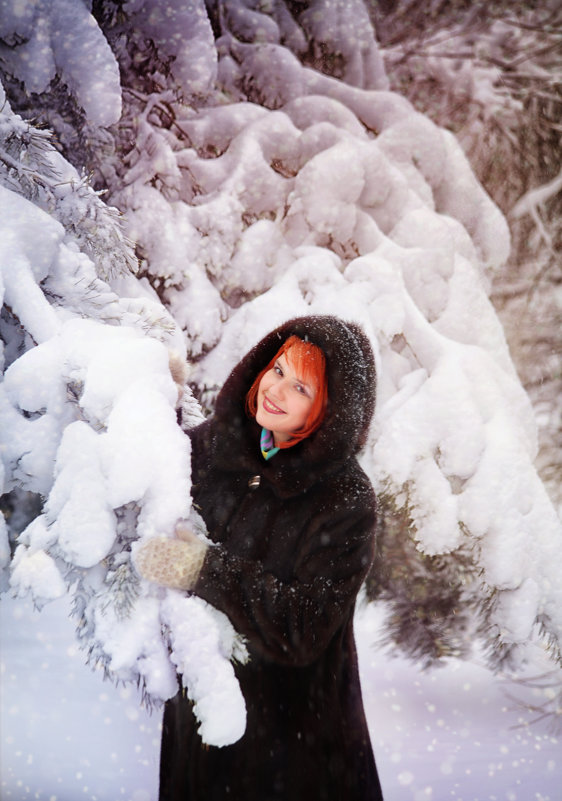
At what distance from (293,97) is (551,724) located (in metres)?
1.93

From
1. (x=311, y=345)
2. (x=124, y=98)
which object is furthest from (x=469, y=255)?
(x=124, y=98)

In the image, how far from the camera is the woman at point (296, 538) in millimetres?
1131

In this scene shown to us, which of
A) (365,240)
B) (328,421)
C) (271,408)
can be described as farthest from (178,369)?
(365,240)

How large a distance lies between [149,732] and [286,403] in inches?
39.1

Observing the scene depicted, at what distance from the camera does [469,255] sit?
1810 mm

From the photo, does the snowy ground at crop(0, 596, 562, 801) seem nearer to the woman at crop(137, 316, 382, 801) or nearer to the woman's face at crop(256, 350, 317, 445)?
the woman at crop(137, 316, 382, 801)

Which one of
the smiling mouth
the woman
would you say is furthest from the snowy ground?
the smiling mouth

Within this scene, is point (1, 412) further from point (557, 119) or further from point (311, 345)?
point (557, 119)

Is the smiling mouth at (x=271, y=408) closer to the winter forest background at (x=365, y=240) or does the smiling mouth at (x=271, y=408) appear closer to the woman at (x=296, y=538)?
the woman at (x=296, y=538)

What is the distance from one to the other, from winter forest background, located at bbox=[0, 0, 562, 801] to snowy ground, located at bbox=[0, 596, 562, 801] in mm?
11

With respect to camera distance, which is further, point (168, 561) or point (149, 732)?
point (149, 732)

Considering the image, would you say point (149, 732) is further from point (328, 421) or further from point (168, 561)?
point (328, 421)

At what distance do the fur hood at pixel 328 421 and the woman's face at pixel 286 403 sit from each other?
4cm

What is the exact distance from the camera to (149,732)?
156 centimetres
